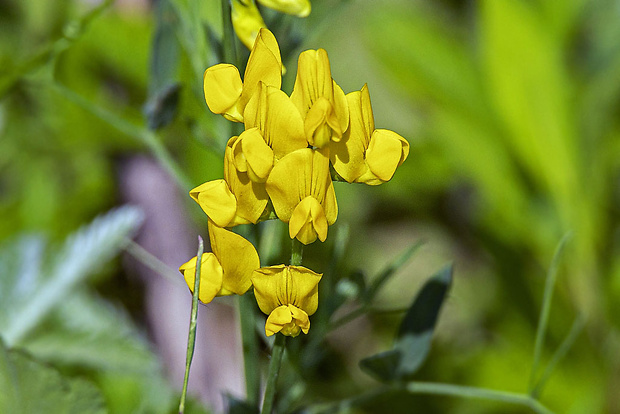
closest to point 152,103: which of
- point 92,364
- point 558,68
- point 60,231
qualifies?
point 92,364

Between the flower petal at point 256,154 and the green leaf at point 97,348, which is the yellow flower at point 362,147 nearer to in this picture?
the flower petal at point 256,154

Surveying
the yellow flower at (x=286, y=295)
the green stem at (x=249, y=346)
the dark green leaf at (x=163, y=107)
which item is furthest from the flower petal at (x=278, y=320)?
the dark green leaf at (x=163, y=107)

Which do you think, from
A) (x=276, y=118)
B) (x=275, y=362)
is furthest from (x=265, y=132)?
(x=275, y=362)

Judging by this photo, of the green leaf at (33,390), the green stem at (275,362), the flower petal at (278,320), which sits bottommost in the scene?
the green leaf at (33,390)

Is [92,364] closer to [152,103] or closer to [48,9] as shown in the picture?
[152,103]

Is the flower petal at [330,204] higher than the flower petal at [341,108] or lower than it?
lower

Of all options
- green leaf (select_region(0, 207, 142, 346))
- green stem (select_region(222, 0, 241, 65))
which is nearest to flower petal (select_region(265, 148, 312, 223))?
green stem (select_region(222, 0, 241, 65))
